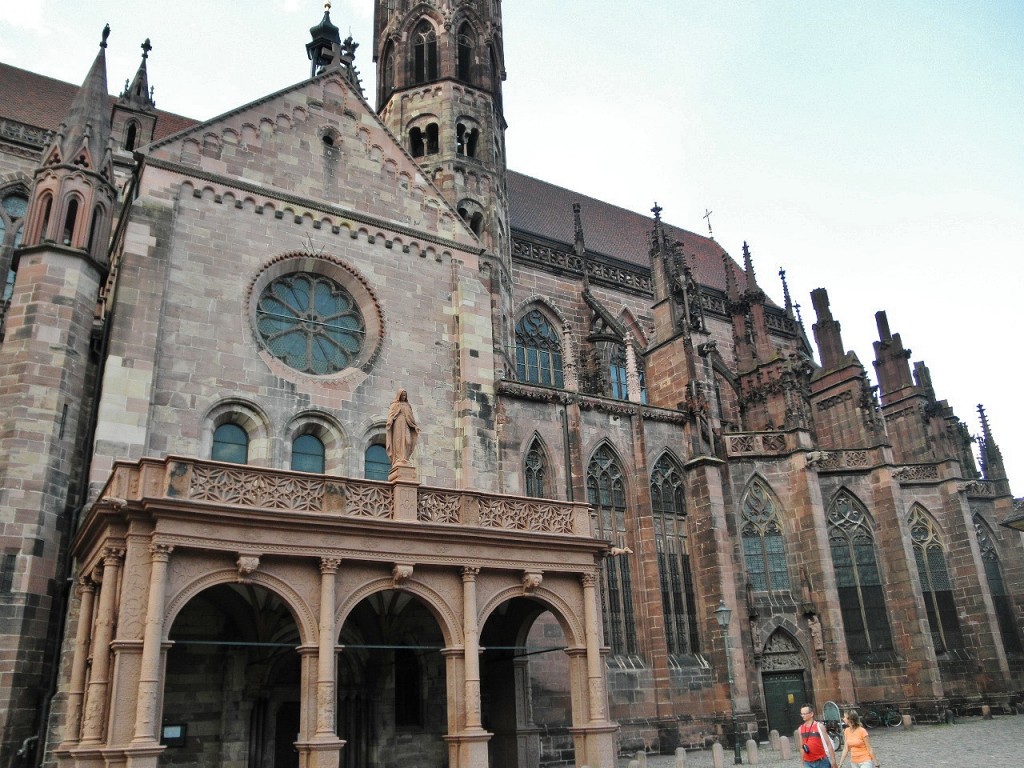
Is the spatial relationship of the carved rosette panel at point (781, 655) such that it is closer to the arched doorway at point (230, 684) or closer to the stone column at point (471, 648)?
the stone column at point (471, 648)

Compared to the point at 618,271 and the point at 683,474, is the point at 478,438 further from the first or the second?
the point at 618,271

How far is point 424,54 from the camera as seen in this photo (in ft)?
96.5

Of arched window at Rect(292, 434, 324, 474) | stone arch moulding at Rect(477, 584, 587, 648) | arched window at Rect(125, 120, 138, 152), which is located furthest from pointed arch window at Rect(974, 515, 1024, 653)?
arched window at Rect(125, 120, 138, 152)

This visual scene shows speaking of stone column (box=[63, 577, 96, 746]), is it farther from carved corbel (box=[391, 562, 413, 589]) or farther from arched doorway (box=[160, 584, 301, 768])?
carved corbel (box=[391, 562, 413, 589])

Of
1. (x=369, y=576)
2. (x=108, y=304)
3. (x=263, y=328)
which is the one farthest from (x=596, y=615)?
(x=108, y=304)

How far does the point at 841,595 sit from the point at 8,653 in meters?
22.8

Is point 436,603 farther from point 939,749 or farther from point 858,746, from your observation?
point 939,749

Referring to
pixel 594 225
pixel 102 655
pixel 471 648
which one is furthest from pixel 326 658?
pixel 594 225

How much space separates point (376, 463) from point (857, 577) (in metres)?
16.7

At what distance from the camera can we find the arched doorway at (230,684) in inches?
625

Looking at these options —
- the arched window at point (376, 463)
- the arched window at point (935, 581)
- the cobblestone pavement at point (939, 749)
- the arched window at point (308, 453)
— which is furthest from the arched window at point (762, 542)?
the arched window at point (308, 453)

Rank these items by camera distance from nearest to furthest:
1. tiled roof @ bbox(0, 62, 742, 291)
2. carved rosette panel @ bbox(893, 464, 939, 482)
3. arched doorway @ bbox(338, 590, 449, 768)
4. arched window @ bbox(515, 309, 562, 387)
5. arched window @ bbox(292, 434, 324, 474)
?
arched doorway @ bbox(338, 590, 449, 768) < arched window @ bbox(292, 434, 324, 474) < tiled roof @ bbox(0, 62, 742, 291) < arched window @ bbox(515, 309, 562, 387) < carved rosette panel @ bbox(893, 464, 939, 482)

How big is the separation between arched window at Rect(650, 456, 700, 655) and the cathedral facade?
0.34 feet

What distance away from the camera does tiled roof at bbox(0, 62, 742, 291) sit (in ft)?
96.3
